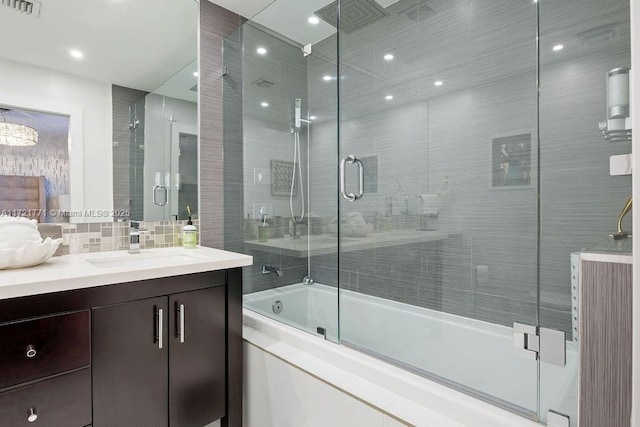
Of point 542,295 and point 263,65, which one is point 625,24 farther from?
point 263,65

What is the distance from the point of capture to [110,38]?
168 centimetres

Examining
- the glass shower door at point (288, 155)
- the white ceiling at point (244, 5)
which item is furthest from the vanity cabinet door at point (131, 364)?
the white ceiling at point (244, 5)

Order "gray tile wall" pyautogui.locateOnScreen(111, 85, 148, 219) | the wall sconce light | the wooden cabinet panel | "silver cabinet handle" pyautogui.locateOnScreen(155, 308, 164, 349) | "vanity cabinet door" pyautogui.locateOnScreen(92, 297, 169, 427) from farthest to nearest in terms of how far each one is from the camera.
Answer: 1. "gray tile wall" pyautogui.locateOnScreen(111, 85, 148, 219)
2. "silver cabinet handle" pyautogui.locateOnScreen(155, 308, 164, 349)
3. "vanity cabinet door" pyautogui.locateOnScreen(92, 297, 169, 427)
4. the wall sconce light
5. the wooden cabinet panel

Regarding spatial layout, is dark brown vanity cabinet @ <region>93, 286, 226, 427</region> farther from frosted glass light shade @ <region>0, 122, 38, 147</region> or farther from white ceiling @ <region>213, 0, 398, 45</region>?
white ceiling @ <region>213, 0, 398, 45</region>

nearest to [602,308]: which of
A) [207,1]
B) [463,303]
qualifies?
[463,303]

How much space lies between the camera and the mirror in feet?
4.83

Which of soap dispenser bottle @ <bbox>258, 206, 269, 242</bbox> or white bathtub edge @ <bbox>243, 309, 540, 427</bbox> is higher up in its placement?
soap dispenser bottle @ <bbox>258, 206, 269, 242</bbox>

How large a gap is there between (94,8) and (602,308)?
2.30m

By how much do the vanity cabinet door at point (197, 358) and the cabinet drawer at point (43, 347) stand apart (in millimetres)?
308

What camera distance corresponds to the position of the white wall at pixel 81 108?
56.5 inches

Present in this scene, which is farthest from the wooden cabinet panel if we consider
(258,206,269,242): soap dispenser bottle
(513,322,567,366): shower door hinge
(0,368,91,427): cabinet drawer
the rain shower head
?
the rain shower head

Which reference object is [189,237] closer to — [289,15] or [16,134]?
[16,134]

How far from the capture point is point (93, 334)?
1.19m

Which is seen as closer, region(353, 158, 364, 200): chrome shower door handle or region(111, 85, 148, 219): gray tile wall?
region(111, 85, 148, 219): gray tile wall
